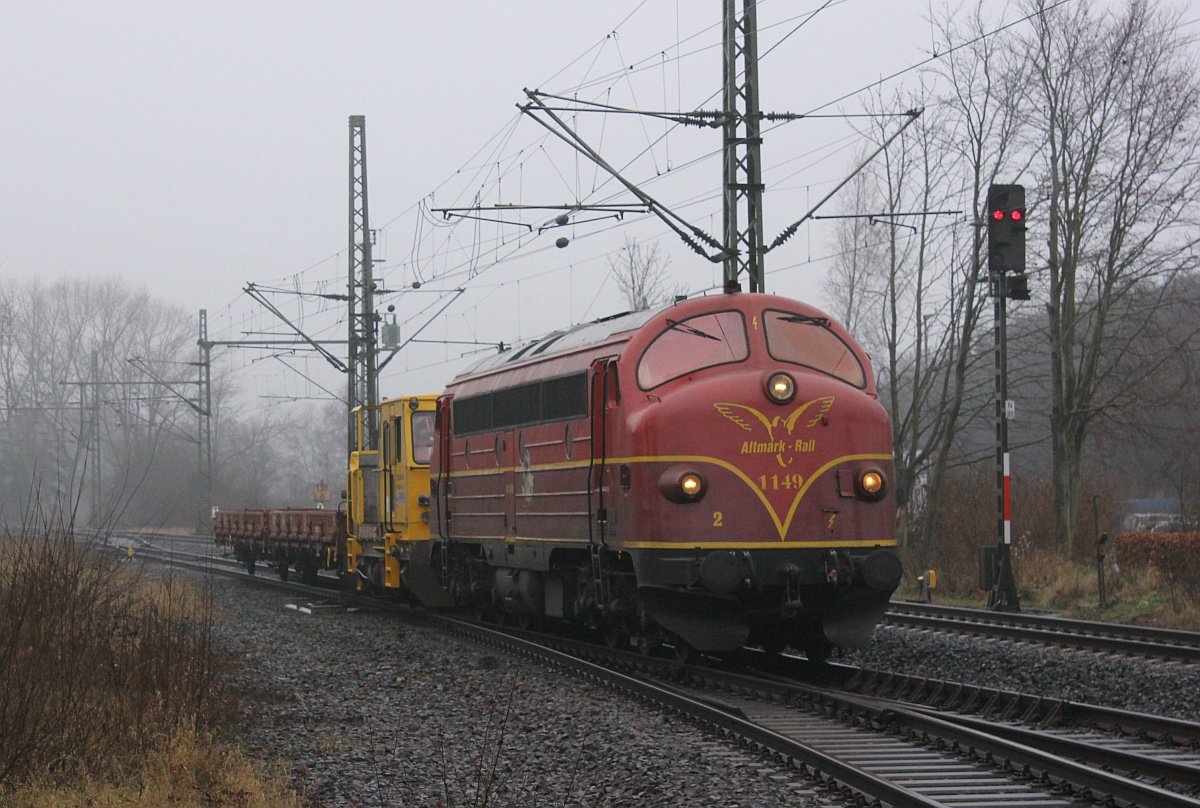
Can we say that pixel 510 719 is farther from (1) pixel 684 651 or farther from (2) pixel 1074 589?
(2) pixel 1074 589

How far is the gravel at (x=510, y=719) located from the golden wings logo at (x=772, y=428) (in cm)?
246

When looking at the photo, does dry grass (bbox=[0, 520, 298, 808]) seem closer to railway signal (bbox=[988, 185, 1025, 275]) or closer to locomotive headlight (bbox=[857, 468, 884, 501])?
locomotive headlight (bbox=[857, 468, 884, 501])

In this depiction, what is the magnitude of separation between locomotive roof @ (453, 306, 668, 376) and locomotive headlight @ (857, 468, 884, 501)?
8.03 feet

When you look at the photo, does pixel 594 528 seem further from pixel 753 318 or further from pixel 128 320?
pixel 128 320

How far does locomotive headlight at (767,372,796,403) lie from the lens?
37.8ft

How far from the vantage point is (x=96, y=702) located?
8617 millimetres

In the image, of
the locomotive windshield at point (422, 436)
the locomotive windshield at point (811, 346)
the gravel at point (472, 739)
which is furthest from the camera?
the locomotive windshield at point (422, 436)

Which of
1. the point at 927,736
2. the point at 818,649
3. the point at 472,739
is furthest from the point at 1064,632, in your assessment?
the point at 472,739

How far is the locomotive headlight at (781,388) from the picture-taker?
37.8 ft

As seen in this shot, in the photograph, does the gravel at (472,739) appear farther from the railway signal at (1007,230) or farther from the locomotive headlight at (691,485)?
the railway signal at (1007,230)

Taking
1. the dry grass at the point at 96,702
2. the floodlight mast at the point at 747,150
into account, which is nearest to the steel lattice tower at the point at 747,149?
the floodlight mast at the point at 747,150

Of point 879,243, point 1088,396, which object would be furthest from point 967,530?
point 879,243

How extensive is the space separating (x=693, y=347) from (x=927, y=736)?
4.45 metres

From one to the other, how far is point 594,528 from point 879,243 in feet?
71.7
